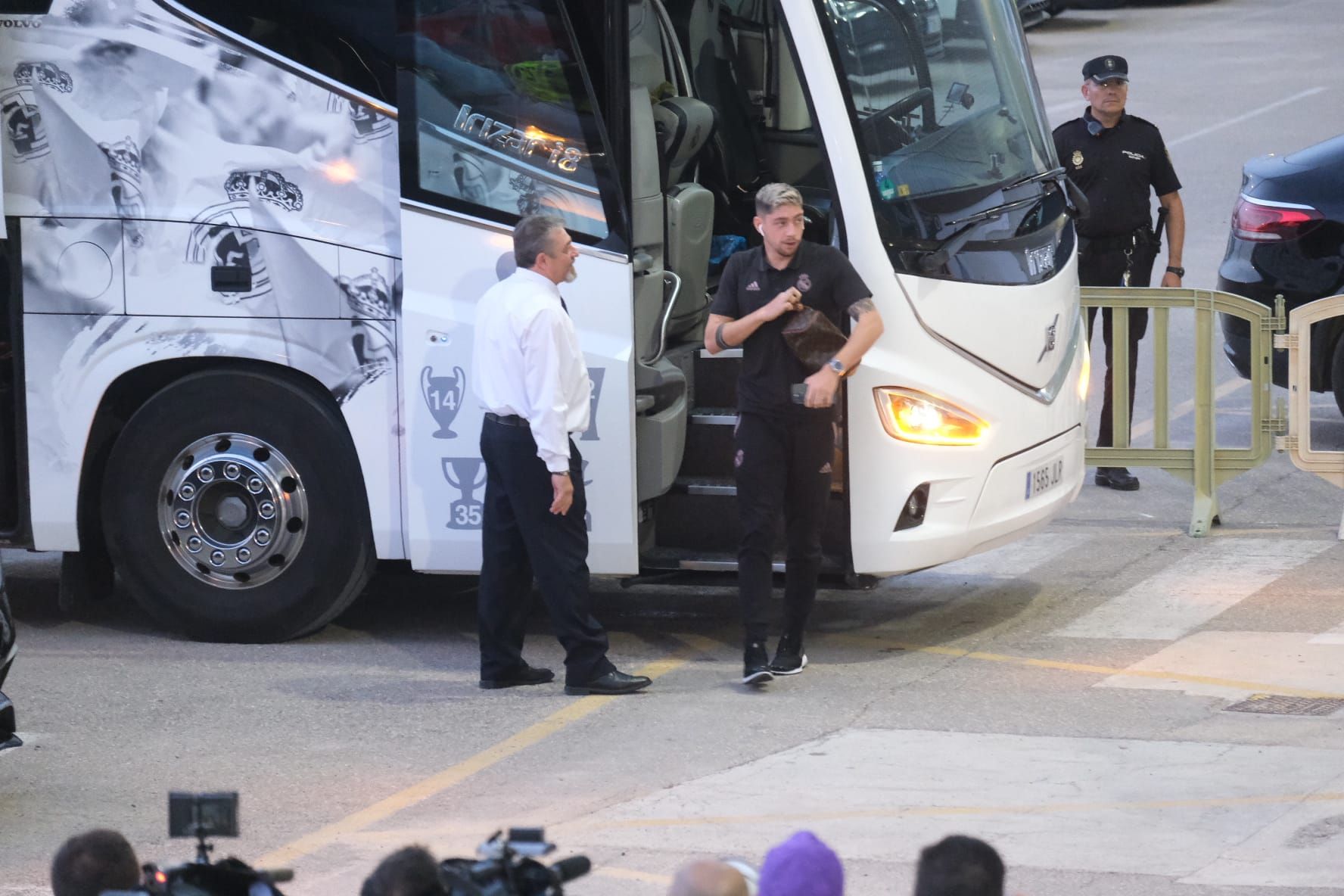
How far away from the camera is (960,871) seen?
290 centimetres

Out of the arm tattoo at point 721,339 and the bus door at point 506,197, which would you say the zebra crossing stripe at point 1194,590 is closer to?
the arm tattoo at point 721,339

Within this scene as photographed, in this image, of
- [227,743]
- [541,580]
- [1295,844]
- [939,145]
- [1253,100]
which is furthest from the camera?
[1253,100]

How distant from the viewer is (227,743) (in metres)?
6.98

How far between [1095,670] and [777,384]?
1.66 meters

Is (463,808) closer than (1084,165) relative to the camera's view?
Yes

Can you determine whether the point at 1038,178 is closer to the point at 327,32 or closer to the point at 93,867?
Answer: the point at 327,32

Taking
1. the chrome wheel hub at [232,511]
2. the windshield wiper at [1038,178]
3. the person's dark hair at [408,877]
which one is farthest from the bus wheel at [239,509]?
the person's dark hair at [408,877]

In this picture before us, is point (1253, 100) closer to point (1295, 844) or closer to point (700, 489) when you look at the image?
point (700, 489)

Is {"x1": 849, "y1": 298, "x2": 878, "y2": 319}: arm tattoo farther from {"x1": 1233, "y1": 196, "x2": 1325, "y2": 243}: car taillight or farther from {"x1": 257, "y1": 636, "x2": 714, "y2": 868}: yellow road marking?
{"x1": 1233, "y1": 196, "x2": 1325, "y2": 243}: car taillight

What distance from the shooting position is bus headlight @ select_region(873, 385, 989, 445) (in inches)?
305

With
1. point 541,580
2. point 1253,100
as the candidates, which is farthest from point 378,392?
point 1253,100

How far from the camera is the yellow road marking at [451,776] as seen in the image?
5844 millimetres

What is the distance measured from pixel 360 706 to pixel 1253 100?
67.4 feet

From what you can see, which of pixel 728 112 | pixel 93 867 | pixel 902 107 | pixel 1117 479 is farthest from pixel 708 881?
pixel 1117 479
